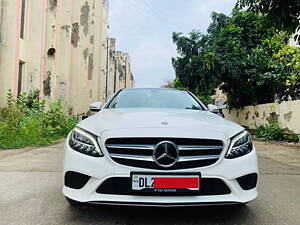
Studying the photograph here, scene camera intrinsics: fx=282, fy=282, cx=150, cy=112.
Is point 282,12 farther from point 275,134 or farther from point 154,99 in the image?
point 275,134

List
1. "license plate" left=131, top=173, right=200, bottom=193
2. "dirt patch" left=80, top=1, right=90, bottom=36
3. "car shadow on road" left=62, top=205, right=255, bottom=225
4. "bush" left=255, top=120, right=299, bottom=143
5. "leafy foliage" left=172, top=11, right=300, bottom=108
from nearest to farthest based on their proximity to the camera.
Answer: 1. "license plate" left=131, top=173, right=200, bottom=193
2. "car shadow on road" left=62, top=205, right=255, bottom=225
3. "bush" left=255, top=120, right=299, bottom=143
4. "leafy foliage" left=172, top=11, right=300, bottom=108
5. "dirt patch" left=80, top=1, right=90, bottom=36

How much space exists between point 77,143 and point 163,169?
74cm

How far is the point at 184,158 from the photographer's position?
2.13 metres

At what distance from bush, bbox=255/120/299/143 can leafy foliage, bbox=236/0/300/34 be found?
561 centimetres

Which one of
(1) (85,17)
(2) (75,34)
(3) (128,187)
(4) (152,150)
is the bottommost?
(3) (128,187)

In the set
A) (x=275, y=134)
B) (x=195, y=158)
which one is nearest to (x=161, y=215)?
(x=195, y=158)

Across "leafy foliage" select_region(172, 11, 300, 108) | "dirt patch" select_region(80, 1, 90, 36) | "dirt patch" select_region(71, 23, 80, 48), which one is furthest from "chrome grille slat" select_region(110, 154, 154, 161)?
"dirt patch" select_region(80, 1, 90, 36)

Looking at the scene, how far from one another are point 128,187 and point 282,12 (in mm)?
3437

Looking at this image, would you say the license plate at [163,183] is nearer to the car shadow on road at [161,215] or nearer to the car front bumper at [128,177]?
the car front bumper at [128,177]

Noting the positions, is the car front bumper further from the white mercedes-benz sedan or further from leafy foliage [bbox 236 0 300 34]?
leafy foliage [bbox 236 0 300 34]

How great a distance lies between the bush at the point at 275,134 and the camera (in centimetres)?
906

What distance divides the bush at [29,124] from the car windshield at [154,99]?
414 cm

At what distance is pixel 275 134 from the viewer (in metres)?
9.70

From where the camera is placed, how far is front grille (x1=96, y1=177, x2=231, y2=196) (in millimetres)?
2072
